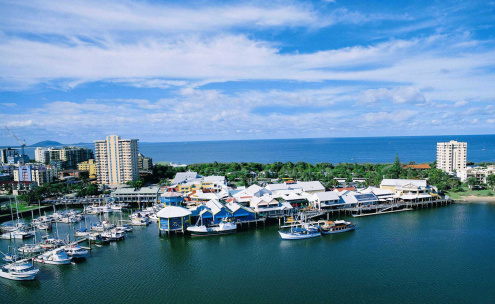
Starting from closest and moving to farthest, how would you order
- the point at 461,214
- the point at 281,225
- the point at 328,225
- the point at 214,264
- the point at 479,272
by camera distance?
the point at 479,272 → the point at 214,264 → the point at 328,225 → the point at 281,225 → the point at 461,214

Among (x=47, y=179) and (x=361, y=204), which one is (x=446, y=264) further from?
(x=47, y=179)

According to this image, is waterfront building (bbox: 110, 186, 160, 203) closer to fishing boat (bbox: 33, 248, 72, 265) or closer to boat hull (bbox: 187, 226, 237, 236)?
boat hull (bbox: 187, 226, 237, 236)

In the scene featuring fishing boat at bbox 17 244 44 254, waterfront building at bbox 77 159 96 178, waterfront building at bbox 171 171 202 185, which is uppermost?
waterfront building at bbox 77 159 96 178

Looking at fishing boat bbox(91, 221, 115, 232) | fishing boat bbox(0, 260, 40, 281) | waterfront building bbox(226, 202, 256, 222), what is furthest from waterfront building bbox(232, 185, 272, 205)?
fishing boat bbox(0, 260, 40, 281)

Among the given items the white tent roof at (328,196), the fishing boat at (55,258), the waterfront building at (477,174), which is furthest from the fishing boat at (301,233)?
the waterfront building at (477,174)

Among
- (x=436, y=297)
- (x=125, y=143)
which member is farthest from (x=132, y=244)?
(x=125, y=143)

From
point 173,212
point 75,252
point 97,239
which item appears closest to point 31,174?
point 97,239
